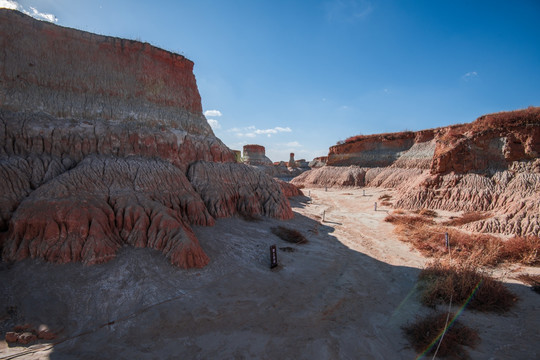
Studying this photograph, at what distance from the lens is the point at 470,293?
6.89 metres

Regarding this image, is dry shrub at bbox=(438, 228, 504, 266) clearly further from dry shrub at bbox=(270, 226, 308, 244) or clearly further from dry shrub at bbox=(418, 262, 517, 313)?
dry shrub at bbox=(270, 226, 308, 244)

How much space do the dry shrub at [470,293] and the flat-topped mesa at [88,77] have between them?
12.9 m

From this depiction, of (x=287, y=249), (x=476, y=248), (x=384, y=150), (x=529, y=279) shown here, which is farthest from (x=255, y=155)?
(x=529, y=279)

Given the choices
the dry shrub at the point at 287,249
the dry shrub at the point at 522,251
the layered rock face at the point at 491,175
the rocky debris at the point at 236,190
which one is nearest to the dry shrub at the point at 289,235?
the dry shrub at the point at 287,249

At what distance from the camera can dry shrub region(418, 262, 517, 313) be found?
6598mm

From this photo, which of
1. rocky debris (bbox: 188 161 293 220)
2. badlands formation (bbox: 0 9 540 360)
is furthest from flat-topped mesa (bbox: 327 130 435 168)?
rocky debris (bbox: 188 161 293 220)

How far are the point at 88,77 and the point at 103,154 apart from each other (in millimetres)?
4272

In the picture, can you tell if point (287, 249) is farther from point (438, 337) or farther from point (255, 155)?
point (255, 155)

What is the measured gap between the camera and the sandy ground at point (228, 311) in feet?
16.8

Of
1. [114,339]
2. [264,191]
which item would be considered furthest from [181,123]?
[114,339]

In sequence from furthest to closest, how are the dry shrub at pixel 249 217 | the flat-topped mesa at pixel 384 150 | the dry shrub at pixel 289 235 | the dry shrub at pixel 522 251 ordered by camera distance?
1. the flat-topped mesa at pixel 384 150
2. the dry shrub at pixel 249 217
3. the dry shrub at pixel 289 235
4. the dry shrub at pixel 522 251

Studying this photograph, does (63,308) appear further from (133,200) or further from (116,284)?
(133,200)

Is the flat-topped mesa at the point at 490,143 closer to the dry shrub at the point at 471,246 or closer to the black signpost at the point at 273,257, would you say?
the dry shrub at the point at 471,246

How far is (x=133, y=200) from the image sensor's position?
9016 millimetres
